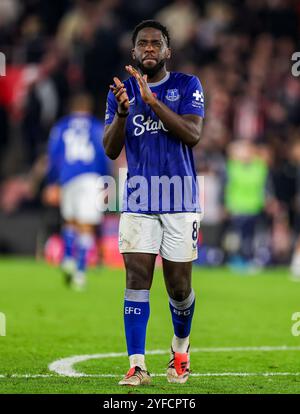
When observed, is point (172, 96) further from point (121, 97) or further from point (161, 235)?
point (161, 235)

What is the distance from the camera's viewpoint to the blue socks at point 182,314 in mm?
7578

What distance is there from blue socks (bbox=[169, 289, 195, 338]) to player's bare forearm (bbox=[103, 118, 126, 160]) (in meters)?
1.02

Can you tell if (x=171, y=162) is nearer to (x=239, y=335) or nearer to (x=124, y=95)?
(x=124, y=95)

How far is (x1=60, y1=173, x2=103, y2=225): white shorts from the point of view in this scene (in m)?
15.3

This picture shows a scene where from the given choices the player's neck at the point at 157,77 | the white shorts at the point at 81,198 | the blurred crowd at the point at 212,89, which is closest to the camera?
the player's neck at the point at 157,77

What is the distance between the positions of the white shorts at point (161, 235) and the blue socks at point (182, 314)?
31cm

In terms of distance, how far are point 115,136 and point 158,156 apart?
0.31 meters

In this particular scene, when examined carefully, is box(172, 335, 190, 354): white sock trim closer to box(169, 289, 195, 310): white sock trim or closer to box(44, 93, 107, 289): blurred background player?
box(169, 289, 195, 310): white sock trim

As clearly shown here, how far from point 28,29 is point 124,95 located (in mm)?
14406

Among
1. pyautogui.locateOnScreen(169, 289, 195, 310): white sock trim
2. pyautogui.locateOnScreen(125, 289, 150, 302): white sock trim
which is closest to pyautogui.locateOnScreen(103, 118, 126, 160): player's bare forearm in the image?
pyautogui.locateOnScreen(125, 289, 150, 302): white sock trim

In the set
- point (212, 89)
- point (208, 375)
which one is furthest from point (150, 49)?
point (212, 89)

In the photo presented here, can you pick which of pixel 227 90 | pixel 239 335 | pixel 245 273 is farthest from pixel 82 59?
pixel 239 335

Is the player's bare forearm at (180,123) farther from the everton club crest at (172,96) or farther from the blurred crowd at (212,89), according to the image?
the blurred crowd at (212,89)

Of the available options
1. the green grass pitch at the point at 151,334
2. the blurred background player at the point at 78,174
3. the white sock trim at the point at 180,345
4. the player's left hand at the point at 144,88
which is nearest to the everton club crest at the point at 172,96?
the player's left hand at the point at 144,88
